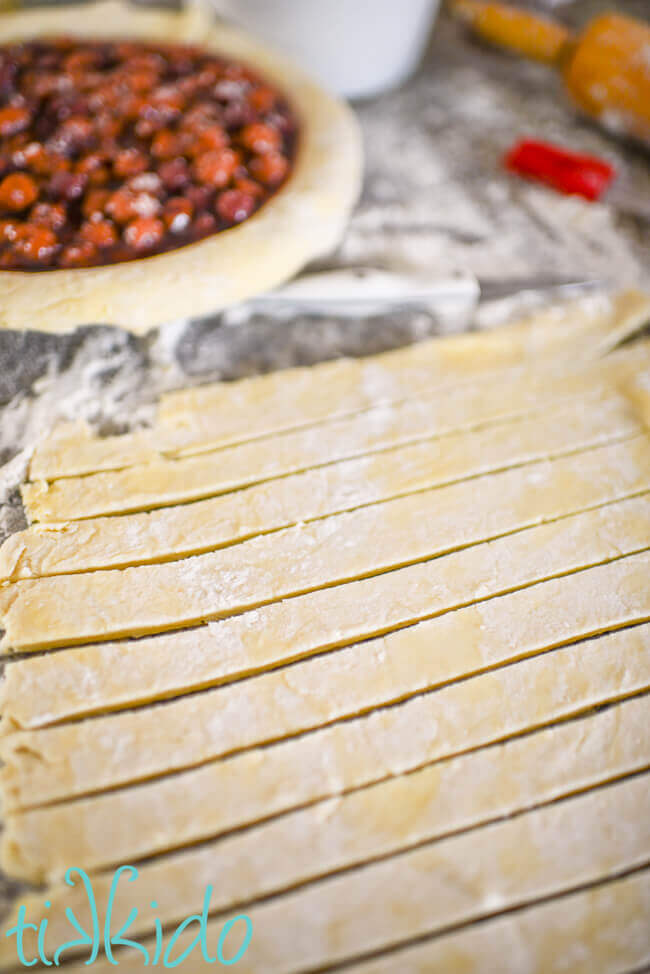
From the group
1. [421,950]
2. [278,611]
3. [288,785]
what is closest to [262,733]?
[288,785]

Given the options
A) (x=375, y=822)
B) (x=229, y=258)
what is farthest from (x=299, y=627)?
(x=229, y=258)

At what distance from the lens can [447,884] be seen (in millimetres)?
1033

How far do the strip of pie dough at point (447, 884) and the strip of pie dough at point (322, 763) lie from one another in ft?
0.41

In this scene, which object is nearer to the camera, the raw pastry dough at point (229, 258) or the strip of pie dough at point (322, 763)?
the strip of pie dough at point (322, 763)

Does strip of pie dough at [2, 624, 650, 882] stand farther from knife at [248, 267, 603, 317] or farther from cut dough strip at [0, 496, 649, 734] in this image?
knife at [248, 267, 603, 317]

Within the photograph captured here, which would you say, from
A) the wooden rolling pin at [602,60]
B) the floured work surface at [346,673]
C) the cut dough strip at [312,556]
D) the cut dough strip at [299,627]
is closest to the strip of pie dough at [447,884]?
the floured work surface at [346,673]

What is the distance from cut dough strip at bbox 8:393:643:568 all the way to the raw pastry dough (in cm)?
32

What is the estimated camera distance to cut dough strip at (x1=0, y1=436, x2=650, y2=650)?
1248 mm

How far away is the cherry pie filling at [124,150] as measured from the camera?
4.93ft

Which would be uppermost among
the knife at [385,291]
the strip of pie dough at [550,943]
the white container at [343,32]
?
the white container at [343,32]

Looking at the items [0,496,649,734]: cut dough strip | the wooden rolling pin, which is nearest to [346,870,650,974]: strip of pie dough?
[0,496,649,734]: cut dough strip

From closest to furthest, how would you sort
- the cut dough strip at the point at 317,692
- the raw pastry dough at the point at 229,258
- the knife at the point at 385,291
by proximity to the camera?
1. the cut dough strip at the point at 317,692
2. the raw pastry dough at the point at 229,258
3. the knife at the point at 385,291

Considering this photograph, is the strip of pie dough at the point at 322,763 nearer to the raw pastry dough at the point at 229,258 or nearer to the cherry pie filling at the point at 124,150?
the raw pastry dough at the point at 229,258

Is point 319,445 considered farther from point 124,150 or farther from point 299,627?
point 124,150
